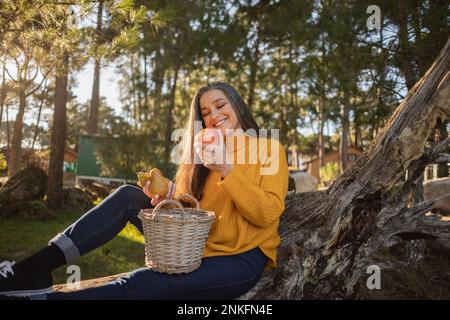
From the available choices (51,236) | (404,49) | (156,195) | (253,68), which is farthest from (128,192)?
(253,68)

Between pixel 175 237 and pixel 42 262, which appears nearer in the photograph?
pixel 175 237

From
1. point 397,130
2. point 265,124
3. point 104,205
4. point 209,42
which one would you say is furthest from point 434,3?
point 265,124

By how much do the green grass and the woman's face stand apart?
2916 mm

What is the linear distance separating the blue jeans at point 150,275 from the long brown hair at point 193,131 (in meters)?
0.43

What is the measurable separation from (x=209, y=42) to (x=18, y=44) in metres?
9.51

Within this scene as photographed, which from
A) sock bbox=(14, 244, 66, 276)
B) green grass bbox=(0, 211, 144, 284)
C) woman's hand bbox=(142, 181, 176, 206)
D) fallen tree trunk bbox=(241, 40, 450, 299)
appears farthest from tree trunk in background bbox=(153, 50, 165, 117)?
sock bbox=(14, 244, 66, 276)

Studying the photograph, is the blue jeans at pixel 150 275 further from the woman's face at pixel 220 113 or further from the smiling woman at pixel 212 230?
the woman's face at pixel 220 113

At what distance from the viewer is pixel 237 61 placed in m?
13.4

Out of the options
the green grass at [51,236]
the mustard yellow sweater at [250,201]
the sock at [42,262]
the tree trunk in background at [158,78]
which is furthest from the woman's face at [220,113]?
the tree trunk in background at [158,78]

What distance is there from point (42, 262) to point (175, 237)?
2.32ft

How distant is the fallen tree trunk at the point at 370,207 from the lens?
2.85 m

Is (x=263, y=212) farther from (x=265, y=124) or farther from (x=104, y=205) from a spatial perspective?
(x=265, y=124)

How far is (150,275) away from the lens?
87.0 inches

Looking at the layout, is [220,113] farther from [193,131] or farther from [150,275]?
[150,275]
